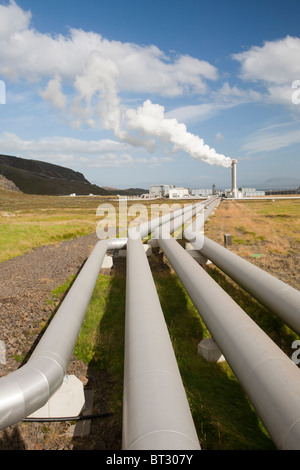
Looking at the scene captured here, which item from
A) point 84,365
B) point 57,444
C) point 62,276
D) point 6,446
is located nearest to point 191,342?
point 84,365

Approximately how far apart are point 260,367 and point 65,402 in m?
3.45

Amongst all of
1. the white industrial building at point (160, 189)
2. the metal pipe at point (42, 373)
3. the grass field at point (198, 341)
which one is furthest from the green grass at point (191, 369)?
the white industrial building at point (160, 189)

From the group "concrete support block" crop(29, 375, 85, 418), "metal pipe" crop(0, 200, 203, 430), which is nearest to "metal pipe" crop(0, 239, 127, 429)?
"metal pipe" crop(0, 200, 203, 430)

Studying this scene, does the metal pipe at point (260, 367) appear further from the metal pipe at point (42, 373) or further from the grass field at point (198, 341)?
the metal pipe at point (42, 373)

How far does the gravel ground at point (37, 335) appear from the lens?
15.7 feet

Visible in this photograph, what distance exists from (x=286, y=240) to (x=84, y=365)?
16.7 m

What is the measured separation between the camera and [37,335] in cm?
785

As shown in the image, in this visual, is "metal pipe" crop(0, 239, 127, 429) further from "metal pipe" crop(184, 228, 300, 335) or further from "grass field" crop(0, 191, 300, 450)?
"metal pipe" crop(184, 228, 300, 335)

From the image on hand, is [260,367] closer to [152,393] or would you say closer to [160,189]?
[152,393]

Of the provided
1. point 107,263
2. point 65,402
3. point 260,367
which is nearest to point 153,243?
point 107,263

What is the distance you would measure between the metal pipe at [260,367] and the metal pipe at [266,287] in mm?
1333

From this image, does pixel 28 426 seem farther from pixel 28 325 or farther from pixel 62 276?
pixel 62 276

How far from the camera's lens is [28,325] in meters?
8.38
